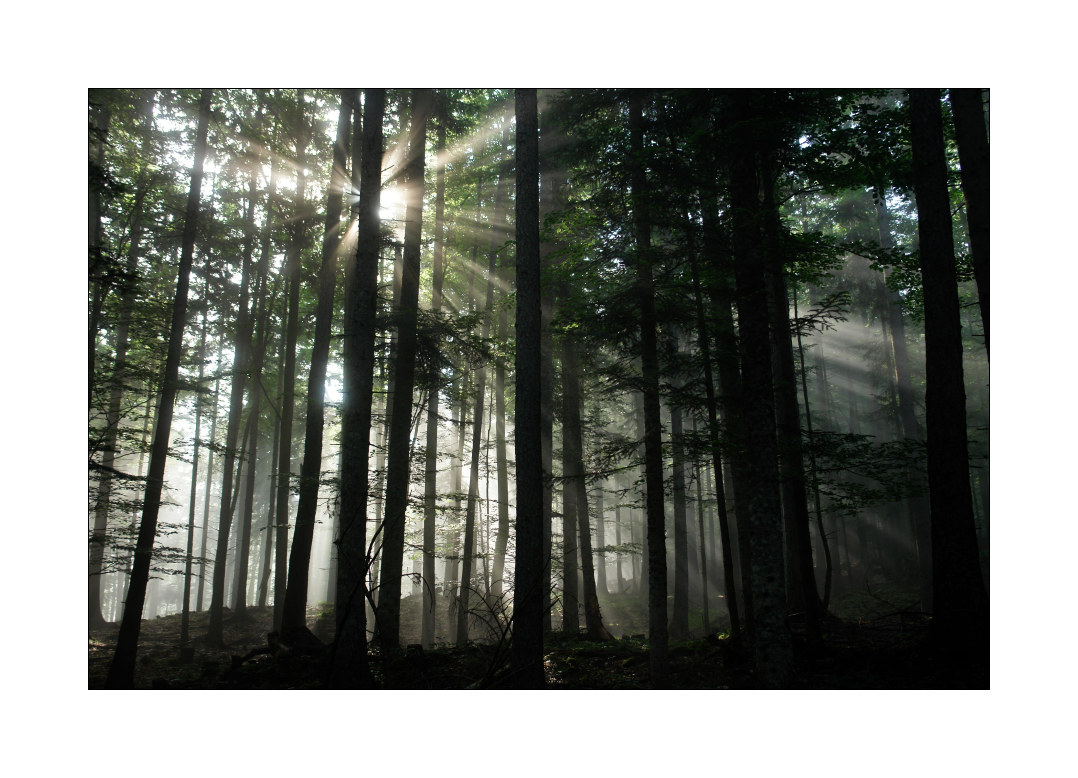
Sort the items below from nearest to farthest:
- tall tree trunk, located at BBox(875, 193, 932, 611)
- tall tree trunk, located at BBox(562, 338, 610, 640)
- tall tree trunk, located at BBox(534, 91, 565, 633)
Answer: tall tree trunk, located at BBox(562, 338, 610, 640), tall tree trunk, located at BBox(534, 91, 565, 633), tall tree trunk, located at BBox(875, 193, 932, 611)

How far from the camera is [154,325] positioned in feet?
40.2

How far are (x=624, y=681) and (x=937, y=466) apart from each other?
5.68 metres

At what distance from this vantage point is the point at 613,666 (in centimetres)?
929

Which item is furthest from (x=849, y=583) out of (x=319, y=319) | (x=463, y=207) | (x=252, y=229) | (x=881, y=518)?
(x=252, y=229)

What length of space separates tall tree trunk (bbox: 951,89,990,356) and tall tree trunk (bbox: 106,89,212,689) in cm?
1258

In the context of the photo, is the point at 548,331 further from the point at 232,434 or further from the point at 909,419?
the point at 909,419

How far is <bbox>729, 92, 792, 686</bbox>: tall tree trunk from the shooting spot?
6516 millimetres

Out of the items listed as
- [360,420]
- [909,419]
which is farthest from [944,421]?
[909,419]

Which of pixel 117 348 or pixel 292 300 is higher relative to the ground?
pixel 292 300

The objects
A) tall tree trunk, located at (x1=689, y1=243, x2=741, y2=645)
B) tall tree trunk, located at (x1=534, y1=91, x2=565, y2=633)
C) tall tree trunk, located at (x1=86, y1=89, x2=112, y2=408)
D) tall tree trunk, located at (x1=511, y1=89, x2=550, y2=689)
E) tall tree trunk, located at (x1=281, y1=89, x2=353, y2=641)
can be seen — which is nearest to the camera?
tall tree trunk, located at (x1=86, y1=89, x2=112, y2=408)

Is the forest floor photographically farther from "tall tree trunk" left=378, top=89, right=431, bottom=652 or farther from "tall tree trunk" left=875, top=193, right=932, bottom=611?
"tall tree trunk" left=875, top=193, right=932, bottom=611

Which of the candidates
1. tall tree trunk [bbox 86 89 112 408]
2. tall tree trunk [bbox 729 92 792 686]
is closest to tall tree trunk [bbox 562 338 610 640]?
tall tree trunk [bbox 729 92 792 686]

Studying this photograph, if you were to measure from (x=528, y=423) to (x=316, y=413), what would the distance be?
6351 millimetres

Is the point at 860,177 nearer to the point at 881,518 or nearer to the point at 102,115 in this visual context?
the point at 102,115
